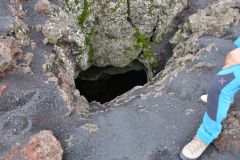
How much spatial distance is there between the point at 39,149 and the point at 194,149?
240 centimetres

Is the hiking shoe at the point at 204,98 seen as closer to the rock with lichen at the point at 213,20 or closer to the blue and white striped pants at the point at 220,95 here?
the blue and white striped pants at the point at 220,95

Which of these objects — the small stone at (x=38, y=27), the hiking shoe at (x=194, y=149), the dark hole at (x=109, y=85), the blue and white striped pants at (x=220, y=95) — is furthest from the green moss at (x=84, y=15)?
the blue and white striped pants at (x=220, y=95)

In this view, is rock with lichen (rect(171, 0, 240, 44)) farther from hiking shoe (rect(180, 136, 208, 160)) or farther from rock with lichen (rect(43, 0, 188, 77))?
hiking shoe (rect(180, 136, 208, 160))

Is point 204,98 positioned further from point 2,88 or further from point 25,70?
point 2,88

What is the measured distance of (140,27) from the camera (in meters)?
8.32

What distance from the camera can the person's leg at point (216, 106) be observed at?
4.17m

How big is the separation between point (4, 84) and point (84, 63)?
7.61 ft

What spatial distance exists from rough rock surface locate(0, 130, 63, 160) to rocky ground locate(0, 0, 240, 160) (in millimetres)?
15

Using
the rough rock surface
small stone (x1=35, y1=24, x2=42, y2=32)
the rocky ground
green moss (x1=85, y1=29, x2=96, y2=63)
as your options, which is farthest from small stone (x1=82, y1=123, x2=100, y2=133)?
green moss (x1=85, y1=29, x2=96, y2=63)

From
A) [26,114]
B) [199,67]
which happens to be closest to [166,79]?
[199,67]

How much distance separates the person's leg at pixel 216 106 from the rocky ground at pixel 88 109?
0.27 meters

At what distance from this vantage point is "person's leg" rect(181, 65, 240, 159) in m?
4.17

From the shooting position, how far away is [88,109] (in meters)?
6.34

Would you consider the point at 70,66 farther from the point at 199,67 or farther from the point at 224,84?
the point at 224,84
